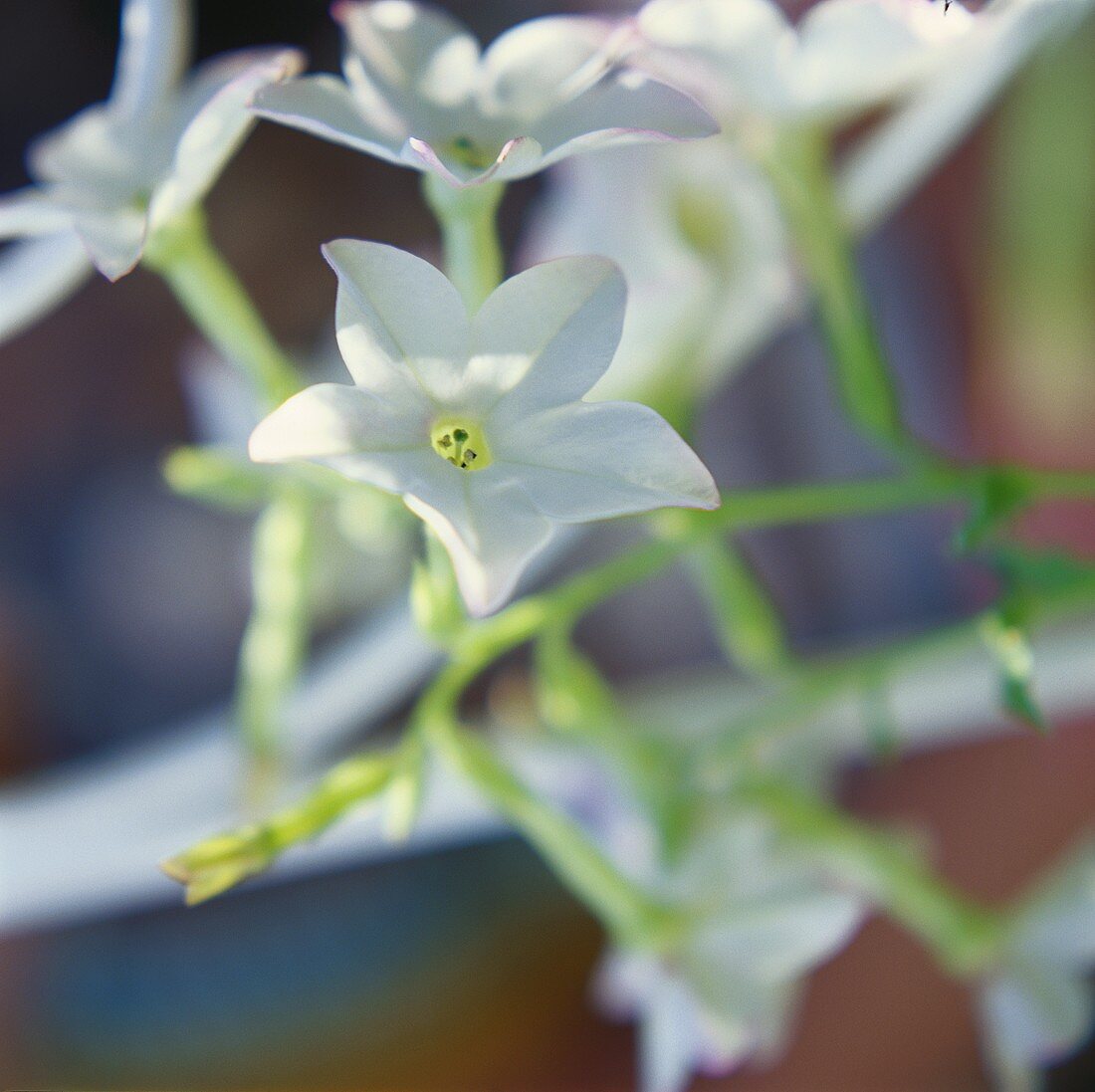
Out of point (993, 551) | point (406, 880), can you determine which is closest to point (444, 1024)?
point (406, 880)

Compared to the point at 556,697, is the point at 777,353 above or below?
below

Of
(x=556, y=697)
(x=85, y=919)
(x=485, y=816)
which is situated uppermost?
(x=556, y=697)

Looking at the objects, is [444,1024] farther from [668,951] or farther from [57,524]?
[668,951]

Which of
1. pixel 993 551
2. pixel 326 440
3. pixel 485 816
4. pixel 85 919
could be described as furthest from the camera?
pixel 85 919

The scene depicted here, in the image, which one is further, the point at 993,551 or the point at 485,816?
the point at 485,816

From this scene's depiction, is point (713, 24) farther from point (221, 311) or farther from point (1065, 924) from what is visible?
point (1065, 924)

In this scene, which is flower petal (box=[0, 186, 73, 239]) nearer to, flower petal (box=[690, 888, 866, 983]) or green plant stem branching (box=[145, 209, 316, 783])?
green plant stem branching (box=[145, 209, 316, 783])

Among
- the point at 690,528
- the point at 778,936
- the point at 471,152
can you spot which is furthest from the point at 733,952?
the point at 471,152
